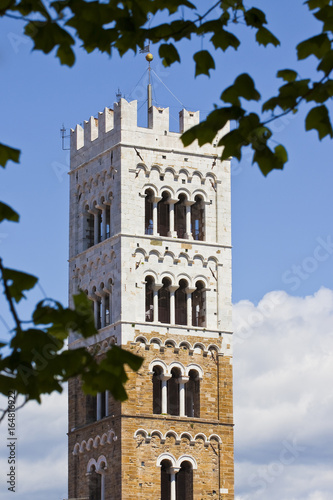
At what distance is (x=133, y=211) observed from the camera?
45.9 meters

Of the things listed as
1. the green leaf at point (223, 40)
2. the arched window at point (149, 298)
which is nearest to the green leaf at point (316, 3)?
the green leaf at point (223, 40)

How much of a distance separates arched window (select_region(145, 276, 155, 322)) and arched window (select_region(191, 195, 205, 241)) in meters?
2.92

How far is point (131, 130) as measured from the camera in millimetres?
46406

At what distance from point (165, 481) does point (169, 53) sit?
121ft

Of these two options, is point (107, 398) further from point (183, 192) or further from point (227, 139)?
point (227, 139)

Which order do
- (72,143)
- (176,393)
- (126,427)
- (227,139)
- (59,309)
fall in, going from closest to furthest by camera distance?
(59,309) → (227,139) → (126,427) → (176,393) → (72,143)

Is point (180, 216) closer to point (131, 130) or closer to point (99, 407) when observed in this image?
point (131, 130)

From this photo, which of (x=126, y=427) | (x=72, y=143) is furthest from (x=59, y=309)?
(x=72, y=143)

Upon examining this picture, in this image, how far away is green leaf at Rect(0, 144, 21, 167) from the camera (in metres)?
8.29

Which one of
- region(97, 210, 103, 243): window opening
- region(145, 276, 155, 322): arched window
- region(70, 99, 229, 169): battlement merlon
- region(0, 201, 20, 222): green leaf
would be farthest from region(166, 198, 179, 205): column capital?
region(0, 201, 20, 222): green leaf

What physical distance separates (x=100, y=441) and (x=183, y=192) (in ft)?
30.4

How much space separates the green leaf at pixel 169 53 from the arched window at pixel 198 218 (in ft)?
125

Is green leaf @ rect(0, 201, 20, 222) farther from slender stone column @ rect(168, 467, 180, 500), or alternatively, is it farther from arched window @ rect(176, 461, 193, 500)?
arched window @ rect(176, 461, 193, 500)

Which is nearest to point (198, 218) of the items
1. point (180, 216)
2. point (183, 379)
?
point (180, 216)
